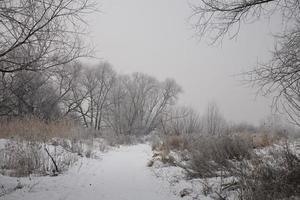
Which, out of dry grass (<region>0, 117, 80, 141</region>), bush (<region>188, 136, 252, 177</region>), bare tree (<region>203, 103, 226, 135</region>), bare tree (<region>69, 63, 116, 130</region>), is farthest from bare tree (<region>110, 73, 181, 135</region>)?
bush (<region>188, 136, 252, 177</region>)

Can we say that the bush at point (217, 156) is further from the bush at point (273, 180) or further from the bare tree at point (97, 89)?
the bare tree at point (97, 89)

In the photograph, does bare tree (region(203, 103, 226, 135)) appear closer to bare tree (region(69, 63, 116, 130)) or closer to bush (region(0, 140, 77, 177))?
bush (region(0, 140, 77, 177))

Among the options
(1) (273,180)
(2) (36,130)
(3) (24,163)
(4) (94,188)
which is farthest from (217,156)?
(2) (36,130)

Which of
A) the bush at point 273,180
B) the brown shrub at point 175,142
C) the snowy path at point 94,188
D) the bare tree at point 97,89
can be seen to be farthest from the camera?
the bare tree at point 97,89

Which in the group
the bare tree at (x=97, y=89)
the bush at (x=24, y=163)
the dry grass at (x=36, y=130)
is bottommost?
the bush at (x=24, y=163)

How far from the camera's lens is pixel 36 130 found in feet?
28.5

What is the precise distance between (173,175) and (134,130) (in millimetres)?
34305

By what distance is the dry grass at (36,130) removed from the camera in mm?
8137

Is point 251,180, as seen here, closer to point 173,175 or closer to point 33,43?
point 173,175

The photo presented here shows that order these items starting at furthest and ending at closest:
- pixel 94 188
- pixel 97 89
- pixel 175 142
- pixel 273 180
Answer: pixel 97 89
pixel 175 142
pixel 94 188
pixel 273 180

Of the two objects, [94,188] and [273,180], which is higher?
[273,180]

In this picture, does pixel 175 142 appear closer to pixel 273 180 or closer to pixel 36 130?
pixel 36 130

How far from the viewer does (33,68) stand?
517cm

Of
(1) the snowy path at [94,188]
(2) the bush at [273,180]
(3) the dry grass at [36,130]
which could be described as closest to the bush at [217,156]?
(1) the snowy path at [94,188]
